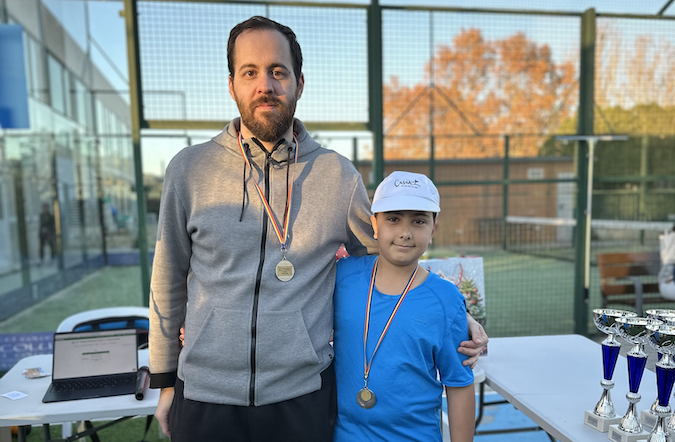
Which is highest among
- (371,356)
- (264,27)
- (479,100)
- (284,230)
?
(479,100)

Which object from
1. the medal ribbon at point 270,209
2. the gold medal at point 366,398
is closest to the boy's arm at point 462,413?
the gold medal at point 366,398

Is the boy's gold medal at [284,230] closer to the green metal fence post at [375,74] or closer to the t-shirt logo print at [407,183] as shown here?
the t-shirt logo print at [407,183]

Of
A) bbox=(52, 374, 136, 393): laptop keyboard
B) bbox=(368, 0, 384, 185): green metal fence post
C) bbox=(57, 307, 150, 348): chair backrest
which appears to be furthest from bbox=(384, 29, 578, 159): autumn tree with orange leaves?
bbox=(52, 374, 136, 393): laptop keyboard

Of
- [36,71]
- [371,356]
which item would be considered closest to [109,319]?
[371,356]

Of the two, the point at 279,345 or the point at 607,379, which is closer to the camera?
the point at 279,345

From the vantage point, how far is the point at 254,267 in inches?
56.1

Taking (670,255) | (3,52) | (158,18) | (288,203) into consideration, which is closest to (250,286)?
(288,203)

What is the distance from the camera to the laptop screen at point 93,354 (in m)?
2.33

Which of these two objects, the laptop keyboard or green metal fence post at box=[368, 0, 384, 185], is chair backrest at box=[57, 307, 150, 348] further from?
green metal fence post at box=[368, 0, 384, 185]

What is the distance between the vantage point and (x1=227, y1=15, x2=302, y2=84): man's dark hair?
4.77 feet

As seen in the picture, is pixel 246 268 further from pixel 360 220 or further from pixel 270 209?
pixel 360 220

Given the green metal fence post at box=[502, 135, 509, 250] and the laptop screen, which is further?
the green metal fence post at box=[502, 135, 509, 250]

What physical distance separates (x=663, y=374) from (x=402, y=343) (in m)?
0.90

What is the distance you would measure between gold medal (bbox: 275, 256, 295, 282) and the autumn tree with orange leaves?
12.4ft
